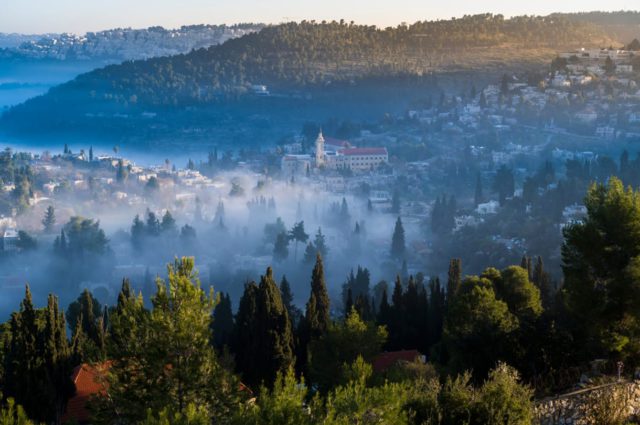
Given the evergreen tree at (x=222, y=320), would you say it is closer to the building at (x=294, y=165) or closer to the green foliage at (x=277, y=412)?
the green foliage at (x=277, y=412)

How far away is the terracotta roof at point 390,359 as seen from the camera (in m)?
22.6

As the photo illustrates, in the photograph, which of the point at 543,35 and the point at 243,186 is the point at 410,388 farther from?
the point at 543,35

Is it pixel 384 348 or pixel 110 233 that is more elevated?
pixel 384 348

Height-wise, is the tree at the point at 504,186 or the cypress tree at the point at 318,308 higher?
the cypress tree at the point at 318,308

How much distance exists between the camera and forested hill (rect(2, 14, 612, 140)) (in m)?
143

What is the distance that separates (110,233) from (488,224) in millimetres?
31697

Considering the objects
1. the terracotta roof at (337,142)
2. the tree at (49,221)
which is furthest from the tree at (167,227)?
the terracotta roof at (337,142)

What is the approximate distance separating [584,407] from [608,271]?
3841mm

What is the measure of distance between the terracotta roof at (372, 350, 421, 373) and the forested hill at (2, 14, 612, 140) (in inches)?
4610

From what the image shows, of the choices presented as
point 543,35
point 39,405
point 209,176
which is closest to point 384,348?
point 39,405

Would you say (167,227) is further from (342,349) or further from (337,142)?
(342,349)

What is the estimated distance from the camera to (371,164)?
326 feet

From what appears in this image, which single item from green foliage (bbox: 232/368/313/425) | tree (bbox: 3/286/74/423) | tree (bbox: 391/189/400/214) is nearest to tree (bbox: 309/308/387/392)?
tree (bbox: 3/286/74/423)

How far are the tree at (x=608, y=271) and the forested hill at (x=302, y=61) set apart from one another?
12233cm
